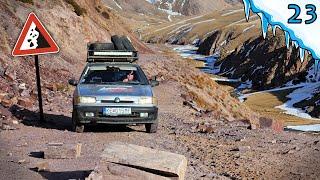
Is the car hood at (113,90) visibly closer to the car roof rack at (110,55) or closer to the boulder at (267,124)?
the car roof rack at (110,55)

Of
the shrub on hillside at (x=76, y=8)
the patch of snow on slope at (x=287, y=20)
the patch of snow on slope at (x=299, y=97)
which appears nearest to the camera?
the patch of snow on slope at (x=287, y=20)

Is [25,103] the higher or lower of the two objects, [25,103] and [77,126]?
the lower

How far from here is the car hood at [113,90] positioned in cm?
1355

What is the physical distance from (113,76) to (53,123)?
2.34 m

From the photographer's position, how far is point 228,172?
11.4 m

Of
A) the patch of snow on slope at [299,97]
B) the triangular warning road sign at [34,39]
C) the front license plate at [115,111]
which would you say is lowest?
the patch of snow on slope at [299,97]

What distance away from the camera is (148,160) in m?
8.35

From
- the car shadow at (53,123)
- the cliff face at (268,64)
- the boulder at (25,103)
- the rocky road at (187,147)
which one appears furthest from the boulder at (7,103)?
the cliff face at (268,64)

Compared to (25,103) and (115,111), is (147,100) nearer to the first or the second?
(115,111)

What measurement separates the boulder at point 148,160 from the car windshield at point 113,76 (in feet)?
18.9

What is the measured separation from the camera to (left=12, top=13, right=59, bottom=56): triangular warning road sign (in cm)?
1343

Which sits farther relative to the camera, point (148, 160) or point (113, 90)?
Result: point (113, 90)

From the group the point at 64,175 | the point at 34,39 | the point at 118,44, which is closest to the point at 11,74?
the point at 118,44

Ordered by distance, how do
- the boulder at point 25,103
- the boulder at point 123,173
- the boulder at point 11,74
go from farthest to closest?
the boulder at point 11,74, the boulder at point 25,103, the boulder at point 123,173
